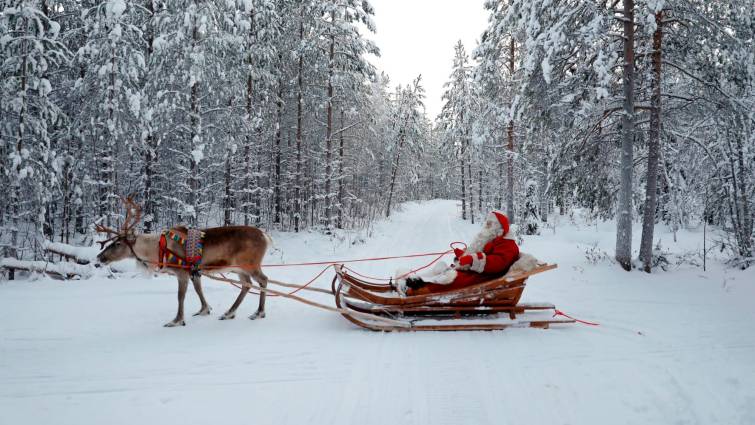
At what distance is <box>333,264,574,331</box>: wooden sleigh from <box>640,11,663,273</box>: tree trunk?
4881mm

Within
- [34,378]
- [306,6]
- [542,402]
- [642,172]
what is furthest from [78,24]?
[642,172]

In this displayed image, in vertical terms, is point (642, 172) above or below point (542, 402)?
above

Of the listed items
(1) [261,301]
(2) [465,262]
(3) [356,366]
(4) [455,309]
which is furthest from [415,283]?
(1) [261,301]

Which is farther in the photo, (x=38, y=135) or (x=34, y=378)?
(x=38, y=135)

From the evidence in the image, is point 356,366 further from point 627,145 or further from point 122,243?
point 627,145

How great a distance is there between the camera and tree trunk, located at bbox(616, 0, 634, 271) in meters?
8.42

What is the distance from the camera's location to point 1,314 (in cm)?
562

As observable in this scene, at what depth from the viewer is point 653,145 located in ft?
28.0

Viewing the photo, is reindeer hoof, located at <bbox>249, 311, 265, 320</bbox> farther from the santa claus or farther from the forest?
the forest

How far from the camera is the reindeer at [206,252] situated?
17.8 ft

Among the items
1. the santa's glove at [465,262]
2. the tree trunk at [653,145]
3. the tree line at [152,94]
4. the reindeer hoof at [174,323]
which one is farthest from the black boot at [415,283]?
the tree line at [152,94]

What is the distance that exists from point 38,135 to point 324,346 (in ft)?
31.9

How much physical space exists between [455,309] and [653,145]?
22.5ft

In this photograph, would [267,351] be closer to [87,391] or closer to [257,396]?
[257,396]
